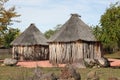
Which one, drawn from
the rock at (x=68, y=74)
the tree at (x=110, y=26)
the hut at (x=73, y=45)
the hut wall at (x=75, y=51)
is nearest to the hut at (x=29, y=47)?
the hut at (x=73, y=45)

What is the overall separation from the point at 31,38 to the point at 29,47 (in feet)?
4.06

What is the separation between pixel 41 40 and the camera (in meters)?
43.1

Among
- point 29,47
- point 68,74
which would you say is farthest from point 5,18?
point 68,74

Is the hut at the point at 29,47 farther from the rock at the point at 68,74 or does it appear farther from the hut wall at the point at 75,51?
the rock at the point at 68,74

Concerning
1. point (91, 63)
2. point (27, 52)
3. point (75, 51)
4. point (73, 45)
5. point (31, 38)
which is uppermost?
point (31, 38)

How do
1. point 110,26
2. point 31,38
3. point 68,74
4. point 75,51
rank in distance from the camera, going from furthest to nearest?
point 110,26 < point 31,38 < point 75,51 < point 68,74

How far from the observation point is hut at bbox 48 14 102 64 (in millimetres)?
33594

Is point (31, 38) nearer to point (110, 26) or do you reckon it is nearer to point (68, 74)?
point (110, 26)

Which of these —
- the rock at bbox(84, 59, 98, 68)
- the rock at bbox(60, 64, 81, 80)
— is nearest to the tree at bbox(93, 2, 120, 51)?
the rock at bbox(84, 59, 98, 68)

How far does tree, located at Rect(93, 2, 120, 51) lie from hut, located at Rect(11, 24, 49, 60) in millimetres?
11515

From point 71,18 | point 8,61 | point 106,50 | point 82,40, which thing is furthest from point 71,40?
→ point 106,50

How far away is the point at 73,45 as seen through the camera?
33.9 meters

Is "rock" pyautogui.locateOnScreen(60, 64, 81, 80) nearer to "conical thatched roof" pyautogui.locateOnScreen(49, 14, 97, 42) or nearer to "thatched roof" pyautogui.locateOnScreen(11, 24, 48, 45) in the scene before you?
"conical thatched roof" pyautogui.locateOnScreen(49, 14, 97, 42)

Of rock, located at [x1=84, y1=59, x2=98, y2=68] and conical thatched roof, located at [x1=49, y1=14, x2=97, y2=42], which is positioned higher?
conical thatched roof, located at [x1=49, y1=14, x2=97, y2=42]
